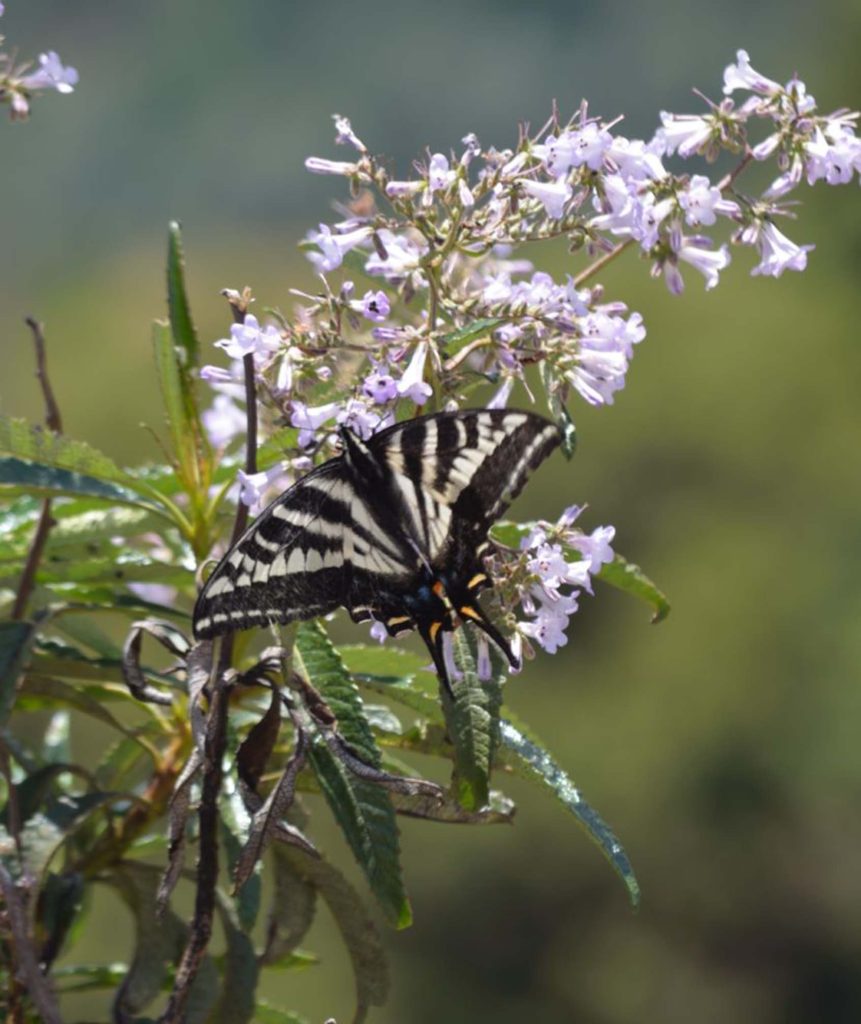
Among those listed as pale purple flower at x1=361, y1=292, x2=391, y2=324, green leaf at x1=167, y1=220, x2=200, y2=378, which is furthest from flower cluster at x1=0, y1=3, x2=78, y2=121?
pale purple flower at x1=361, y1=292, x2=391, y2=324

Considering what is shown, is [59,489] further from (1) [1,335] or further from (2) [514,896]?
(1) [1,335]

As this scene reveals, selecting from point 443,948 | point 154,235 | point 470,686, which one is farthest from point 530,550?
point 154,235

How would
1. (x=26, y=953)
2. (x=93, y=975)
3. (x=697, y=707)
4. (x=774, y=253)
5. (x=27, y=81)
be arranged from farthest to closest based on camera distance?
(x=697, y=707) → (x=93, y=975) → (x=27, y=81) → (x=774, y=253) → (x=26, y=953)

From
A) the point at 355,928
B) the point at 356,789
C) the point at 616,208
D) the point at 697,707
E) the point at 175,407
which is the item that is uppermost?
the point at 697,707

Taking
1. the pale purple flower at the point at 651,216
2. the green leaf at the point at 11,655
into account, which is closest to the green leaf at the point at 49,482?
the green leaf at the point at 11,655

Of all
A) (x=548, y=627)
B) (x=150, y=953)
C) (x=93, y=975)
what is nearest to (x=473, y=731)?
(x=548, y=627)

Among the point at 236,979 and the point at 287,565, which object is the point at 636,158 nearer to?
the point at 287,565
